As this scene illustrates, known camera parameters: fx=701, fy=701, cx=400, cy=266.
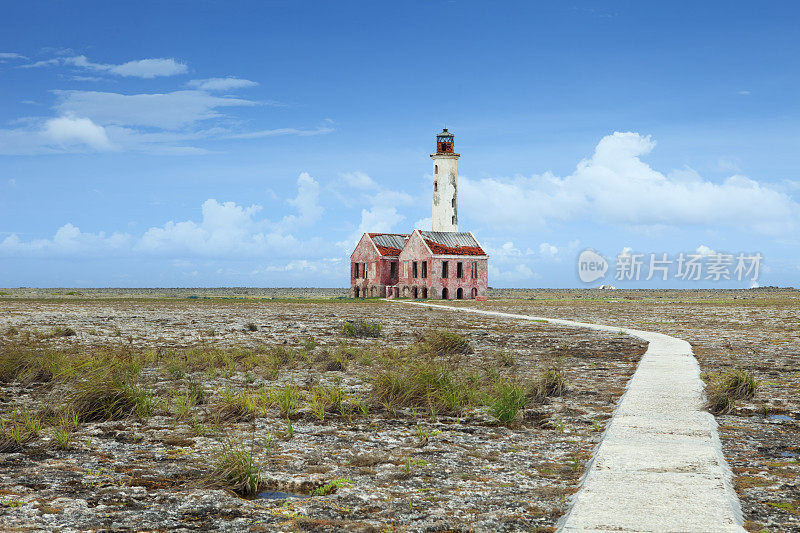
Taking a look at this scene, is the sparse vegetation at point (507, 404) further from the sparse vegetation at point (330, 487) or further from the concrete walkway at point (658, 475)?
the sparse vegetation at point (330, 487)

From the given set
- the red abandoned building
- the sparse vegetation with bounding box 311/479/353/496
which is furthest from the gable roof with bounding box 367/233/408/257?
the sparse vegetation with bounding box 311/479/353/496

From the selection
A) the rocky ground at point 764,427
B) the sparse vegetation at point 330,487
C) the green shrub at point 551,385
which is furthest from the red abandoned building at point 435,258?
the sparse vegetation at point 330,487

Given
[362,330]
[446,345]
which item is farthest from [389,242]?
[446,345]

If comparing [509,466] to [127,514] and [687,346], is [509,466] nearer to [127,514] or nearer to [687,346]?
[127,514]

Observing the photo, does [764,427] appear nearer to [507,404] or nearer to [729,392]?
[729,392]

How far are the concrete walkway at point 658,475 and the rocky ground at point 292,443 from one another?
295 mm

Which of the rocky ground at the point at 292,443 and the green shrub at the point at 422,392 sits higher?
the green shrub at the point at 422,392

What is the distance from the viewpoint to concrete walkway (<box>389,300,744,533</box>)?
4.80 meters

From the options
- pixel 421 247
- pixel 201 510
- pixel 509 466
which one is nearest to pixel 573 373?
pixel 509 466

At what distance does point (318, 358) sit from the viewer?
48.2 ft

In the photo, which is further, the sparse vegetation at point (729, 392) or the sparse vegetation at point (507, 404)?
the sparse vegetation at point (729, 392)

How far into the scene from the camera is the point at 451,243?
52625mm

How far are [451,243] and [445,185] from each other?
17.1ft

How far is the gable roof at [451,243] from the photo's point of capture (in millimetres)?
51219
